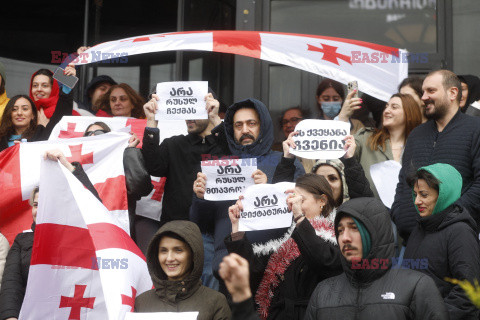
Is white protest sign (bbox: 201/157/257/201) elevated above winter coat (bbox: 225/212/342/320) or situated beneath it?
elevated above

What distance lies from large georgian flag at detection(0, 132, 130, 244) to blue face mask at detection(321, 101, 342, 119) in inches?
71.5

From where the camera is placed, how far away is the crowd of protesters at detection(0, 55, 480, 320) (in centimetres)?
482

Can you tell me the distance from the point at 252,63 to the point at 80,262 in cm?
432

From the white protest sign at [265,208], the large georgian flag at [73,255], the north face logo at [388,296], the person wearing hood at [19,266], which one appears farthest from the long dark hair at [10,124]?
the north face logo at [388,296]

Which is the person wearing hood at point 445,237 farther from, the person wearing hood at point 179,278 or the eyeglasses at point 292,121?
the eyeglasses at point 292,121

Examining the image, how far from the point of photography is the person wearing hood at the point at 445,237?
4.91 metres

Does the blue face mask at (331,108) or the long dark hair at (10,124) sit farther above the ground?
the blue face mask at (331,108)

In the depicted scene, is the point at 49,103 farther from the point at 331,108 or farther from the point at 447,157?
the point at 447,157

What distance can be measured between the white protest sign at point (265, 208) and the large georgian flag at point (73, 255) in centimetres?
87

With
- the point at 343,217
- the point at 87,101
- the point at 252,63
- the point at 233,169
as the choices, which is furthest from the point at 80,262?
the point at 252,63

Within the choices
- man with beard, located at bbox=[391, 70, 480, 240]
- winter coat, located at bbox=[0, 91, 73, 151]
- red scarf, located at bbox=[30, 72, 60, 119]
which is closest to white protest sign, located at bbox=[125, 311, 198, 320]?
man with beard, located at bbox=[391, 70, 480, 240]

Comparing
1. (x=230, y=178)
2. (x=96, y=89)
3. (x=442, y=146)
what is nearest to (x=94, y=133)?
A: (x=96, y=89)

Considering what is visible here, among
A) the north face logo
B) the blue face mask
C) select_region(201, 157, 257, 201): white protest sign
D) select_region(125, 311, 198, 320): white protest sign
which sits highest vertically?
the blue face mask

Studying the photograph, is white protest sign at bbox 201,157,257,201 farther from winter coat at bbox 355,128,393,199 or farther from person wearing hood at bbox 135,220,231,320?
winter coat at bbox 355,128,393,199
